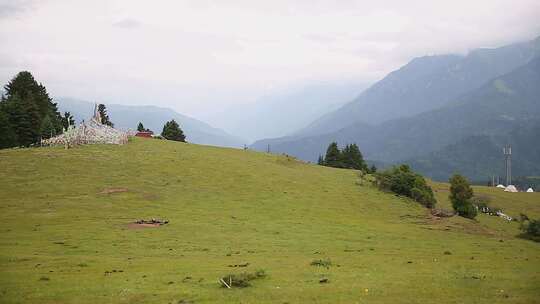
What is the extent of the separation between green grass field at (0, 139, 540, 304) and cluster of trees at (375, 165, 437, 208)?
2639 mm

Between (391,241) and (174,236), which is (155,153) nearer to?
(174,236)

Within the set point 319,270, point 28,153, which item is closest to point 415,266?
point 319,270

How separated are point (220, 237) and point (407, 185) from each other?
36747mm

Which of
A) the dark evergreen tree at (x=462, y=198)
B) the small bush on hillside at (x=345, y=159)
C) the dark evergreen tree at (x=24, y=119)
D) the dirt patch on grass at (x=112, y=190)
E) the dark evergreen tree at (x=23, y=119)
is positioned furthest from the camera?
the small bush on hillside at (x=345, y=159)

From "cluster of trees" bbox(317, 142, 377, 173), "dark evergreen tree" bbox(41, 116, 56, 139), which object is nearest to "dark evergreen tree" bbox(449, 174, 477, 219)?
"cluster of trees" bbox(317, 142, 377, 173)

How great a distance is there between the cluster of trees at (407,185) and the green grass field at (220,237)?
2.64 m

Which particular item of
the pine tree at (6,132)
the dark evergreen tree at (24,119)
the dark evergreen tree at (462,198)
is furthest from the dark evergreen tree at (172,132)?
the dark evergreen tree at (462,198)

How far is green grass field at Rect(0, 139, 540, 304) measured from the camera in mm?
22325

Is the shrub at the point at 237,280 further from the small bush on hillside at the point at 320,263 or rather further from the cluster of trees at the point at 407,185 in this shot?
the cluster of trees at the point at 407,185

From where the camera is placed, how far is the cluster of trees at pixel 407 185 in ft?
214

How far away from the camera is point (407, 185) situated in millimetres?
66125

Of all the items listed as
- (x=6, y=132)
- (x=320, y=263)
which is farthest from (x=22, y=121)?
(x=320, y=263)

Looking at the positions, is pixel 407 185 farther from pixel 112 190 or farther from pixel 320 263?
pixel 320 263

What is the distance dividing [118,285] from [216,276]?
5216mm
